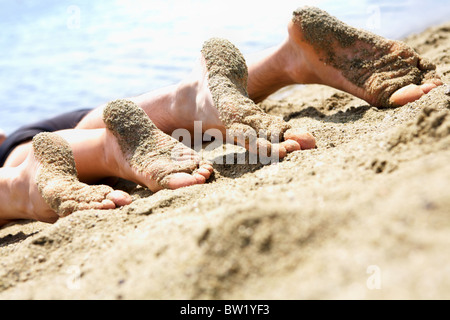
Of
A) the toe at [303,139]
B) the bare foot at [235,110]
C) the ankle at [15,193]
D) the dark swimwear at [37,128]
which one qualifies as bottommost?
the ankle at [15,193]

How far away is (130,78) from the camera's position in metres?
4.77

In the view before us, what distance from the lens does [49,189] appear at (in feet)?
5.00

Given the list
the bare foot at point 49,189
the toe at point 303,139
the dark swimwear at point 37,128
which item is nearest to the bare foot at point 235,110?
the toe at point 303,139

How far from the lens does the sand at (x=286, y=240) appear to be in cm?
68

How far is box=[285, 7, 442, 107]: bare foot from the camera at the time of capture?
181cm

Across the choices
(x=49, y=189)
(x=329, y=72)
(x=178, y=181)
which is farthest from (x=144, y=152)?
(x=329, y=72)

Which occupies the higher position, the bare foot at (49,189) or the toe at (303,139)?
the toe at (303,139)

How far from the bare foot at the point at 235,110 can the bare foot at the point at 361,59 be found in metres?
0.36

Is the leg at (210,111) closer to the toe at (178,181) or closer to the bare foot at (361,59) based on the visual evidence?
the toe at (178,181)

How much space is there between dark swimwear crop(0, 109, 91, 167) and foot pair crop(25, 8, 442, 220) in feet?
1.91

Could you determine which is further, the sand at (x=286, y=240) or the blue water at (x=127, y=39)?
the blue water at (x=127, y=39)

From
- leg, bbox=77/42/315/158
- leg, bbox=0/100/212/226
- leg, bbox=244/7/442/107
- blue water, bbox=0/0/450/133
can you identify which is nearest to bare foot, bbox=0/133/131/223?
leg, bbox=0/100/212/226

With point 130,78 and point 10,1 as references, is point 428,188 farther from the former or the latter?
point 10,1

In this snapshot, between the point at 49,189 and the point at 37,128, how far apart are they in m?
0.87
